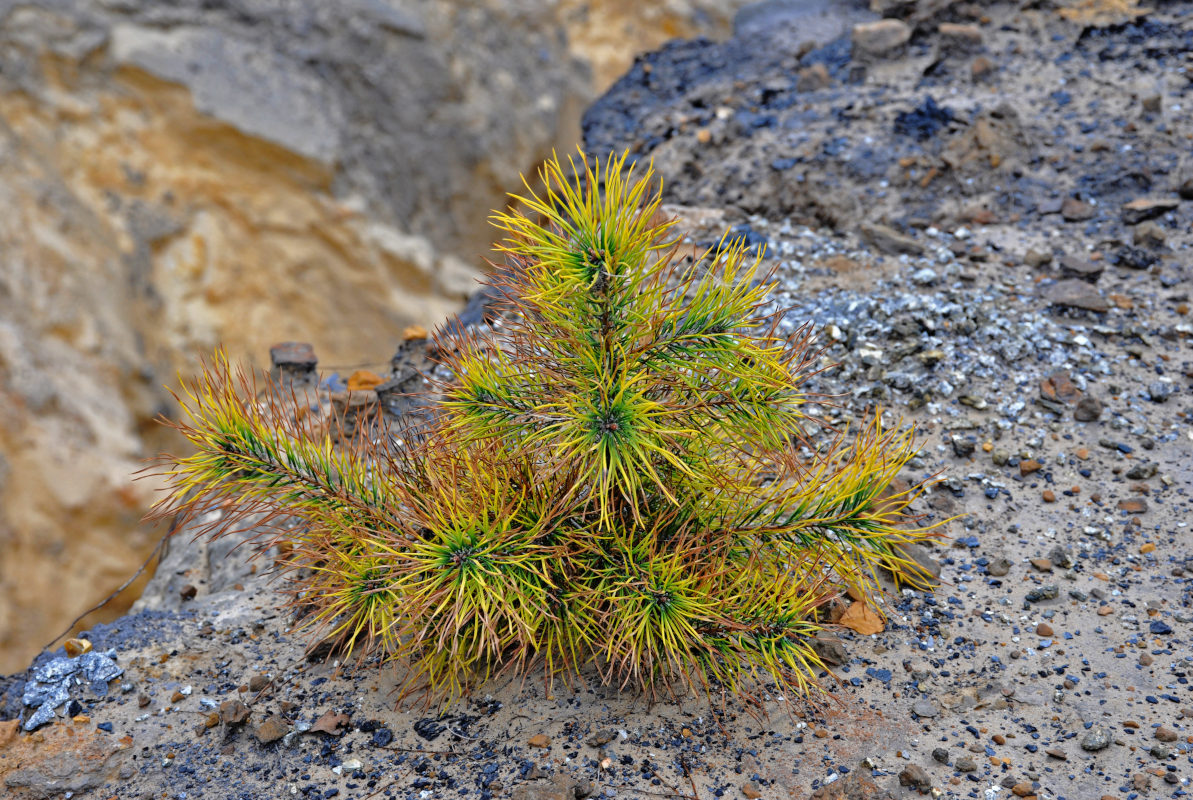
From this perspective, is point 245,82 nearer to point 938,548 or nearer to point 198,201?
point 198,201

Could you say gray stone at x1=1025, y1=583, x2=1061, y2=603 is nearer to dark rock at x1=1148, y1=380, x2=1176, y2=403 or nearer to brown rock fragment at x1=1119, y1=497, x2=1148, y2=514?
brown rock fragment at x1=1119, y1=497, x2=1148, y2=514

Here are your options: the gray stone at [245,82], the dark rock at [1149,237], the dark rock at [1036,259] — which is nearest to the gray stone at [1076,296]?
the dark rock at [1036,259]

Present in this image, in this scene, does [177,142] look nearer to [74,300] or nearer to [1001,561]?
[74,300]

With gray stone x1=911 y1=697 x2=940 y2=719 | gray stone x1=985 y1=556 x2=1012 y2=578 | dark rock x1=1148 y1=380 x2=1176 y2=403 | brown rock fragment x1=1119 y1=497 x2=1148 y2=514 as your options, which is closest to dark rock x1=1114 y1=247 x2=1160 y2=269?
dark rock x1=1148 y1=380 x2=1176 y2=403

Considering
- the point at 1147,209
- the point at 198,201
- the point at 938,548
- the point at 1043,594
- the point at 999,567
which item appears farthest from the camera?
the point at 198,201

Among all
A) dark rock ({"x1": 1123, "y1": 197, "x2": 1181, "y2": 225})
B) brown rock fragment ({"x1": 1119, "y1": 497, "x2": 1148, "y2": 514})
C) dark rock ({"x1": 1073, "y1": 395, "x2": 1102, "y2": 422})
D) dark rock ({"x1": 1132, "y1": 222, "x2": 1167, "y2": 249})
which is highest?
dark rock ({"x1": 1123, "y1": 197, "x2": 1181, "y2": 225})

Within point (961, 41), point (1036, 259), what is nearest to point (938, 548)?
point (1036, 259)

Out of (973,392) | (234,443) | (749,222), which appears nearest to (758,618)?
(234,443)
